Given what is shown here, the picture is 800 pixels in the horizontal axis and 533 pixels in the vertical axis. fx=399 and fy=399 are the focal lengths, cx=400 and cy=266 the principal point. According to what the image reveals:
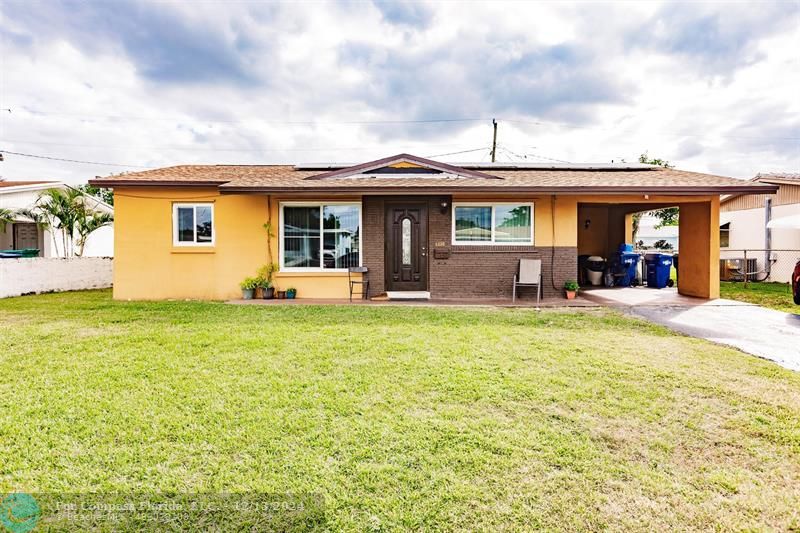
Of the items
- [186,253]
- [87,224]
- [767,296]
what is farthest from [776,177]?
[87,224]

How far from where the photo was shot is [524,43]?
1316cm

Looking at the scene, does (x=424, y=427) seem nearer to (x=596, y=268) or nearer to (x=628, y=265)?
(x=596, y=268)

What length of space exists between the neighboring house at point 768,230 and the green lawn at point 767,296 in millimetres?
1442

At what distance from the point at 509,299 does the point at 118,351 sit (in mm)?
8124

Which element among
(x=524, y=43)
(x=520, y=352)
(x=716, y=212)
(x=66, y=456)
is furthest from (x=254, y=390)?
(x=524, y=43)

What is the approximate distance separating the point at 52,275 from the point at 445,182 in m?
12.5

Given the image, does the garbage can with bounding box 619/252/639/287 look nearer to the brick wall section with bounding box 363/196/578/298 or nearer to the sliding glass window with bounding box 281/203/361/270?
the brick wall section with bounding box 363/196/578/298

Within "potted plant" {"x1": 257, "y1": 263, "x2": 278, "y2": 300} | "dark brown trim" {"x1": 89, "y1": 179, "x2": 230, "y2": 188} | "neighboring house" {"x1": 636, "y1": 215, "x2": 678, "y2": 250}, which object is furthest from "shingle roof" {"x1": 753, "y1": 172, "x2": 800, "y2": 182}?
"dark brown trim" {"x1": 89, "y1": 179, "x2": 230, "y2": 188}

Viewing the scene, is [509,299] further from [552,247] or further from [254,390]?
[254,390]

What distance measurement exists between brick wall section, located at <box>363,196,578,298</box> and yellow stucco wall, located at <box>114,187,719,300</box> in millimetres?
409

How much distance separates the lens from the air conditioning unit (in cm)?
1535

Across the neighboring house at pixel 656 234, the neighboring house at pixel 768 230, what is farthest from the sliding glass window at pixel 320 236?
the neighboring house at pixel 656 234

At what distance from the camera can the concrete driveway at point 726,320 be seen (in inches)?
218

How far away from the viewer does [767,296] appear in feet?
34.9
